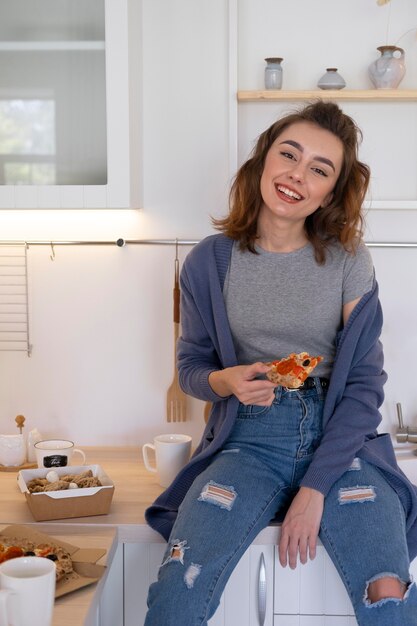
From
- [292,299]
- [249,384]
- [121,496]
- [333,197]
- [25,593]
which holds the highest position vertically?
[333,197]

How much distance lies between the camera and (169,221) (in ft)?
6.94

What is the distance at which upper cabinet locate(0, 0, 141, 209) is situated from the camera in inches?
71.6

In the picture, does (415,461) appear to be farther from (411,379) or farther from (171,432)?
(171,432)

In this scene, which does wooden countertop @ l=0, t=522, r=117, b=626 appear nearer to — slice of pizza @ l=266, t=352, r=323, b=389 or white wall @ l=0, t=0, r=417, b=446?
slice of pizza @ l=266, t=352, r=323, b=389

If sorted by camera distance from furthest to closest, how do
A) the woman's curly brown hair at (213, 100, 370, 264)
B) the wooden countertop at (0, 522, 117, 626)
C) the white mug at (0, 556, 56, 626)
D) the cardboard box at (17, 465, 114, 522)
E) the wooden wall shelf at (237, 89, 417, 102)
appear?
the wooden wall shelf at (237, 89, 417, 102) < the woman's curly brown hair at (213, 100, 370, 264) < the cardboard box at (17, 465, 114, 522) < the wooden countertop at (0, 522, 117, 626) < the white mug at (0, 556, 56, 626)

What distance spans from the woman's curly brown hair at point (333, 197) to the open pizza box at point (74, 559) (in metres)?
0.72

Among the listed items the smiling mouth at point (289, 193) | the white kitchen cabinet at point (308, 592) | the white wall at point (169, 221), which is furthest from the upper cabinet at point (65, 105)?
the white kitchen cabinet at point (308, 592)

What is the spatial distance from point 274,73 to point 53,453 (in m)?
1.01

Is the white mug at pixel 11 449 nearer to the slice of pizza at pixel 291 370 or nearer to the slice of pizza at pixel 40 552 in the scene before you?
the slice of pizza at pixel 40 552

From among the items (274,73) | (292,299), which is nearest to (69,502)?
(292,299)

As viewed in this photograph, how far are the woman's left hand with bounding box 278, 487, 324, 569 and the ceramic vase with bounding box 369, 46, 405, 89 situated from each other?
0.98 m

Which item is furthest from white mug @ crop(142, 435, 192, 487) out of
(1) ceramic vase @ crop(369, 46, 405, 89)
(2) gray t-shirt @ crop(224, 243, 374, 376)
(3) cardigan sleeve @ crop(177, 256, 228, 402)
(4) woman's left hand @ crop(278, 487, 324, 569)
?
(1) ceramic vase @ crop(369, 46, 405, 89)

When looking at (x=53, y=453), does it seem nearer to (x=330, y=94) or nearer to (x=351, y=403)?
(x=351, y=403)

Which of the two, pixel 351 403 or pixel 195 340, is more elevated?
pixel 195 340
